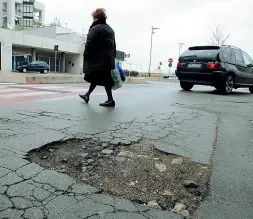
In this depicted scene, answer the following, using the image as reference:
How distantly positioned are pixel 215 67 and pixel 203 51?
2.89 feet

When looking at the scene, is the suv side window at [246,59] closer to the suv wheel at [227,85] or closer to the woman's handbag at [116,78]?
the suv wheel at [227,85]

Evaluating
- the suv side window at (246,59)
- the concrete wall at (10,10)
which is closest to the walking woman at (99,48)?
the suv side window at (246,59)

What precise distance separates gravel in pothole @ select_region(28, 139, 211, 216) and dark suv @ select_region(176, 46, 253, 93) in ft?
23.4

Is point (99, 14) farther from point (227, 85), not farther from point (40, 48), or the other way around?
point (40, 48)

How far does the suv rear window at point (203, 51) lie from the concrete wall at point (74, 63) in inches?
1535

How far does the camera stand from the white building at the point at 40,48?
34969 mm

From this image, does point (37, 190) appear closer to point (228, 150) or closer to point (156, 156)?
point (156, 156)

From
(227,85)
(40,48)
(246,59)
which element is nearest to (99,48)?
(227,85)

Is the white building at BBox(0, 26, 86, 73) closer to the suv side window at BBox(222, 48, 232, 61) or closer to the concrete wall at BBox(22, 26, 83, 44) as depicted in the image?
the concrete wall at BBox(22, 26, 83, 44)

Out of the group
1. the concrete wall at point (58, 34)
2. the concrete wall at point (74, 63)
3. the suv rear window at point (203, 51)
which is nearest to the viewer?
the suv rear window at point (203, 51)

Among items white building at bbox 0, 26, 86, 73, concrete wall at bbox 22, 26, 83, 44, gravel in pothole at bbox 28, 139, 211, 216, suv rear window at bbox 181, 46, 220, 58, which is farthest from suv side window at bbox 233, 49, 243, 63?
concrete wall at bbox 22, 26, 83, 44

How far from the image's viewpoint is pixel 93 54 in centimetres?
554

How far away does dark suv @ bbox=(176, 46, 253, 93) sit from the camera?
30.9ft

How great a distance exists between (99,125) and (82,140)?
2.63ft
